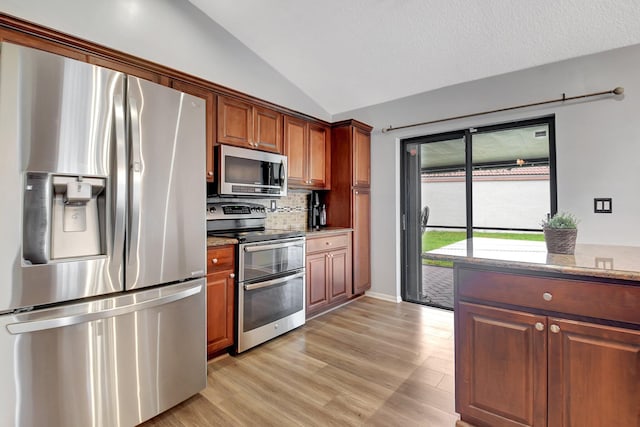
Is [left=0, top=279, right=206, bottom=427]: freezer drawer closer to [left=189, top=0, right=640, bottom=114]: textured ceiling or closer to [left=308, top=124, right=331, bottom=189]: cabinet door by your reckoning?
[left=308, top=124, right=331, bottom=189]: cabinet door

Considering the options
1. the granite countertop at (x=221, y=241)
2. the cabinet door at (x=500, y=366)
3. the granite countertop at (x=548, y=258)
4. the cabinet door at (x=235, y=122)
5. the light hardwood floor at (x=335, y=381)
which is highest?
the cabinet door at (x=235, y=122)

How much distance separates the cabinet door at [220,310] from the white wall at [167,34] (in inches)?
76.4

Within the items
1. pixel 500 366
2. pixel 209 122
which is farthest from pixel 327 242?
pixel 500 366

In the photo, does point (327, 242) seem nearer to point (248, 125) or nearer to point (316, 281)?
point (316, 281)

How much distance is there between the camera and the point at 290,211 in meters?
3.76

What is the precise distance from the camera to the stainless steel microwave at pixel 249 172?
2.64 m

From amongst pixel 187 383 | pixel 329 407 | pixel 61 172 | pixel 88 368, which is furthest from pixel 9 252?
pixel 329 407

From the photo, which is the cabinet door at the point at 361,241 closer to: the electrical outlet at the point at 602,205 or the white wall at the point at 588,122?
the white wall at the point at 588,122

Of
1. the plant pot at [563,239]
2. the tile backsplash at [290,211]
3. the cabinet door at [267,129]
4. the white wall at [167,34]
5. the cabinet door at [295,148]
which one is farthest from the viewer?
the tile backsplash at [290,211]

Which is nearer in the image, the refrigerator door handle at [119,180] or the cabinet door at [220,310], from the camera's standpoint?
the refrigerator door handle at [119,180]

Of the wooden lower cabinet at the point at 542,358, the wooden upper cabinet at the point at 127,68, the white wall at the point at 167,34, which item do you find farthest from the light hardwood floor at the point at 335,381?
the white wall at the point at 167,34

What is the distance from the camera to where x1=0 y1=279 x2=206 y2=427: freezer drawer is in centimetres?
128

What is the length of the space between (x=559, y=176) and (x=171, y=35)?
12.3 ft

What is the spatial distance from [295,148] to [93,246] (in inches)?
89.8
